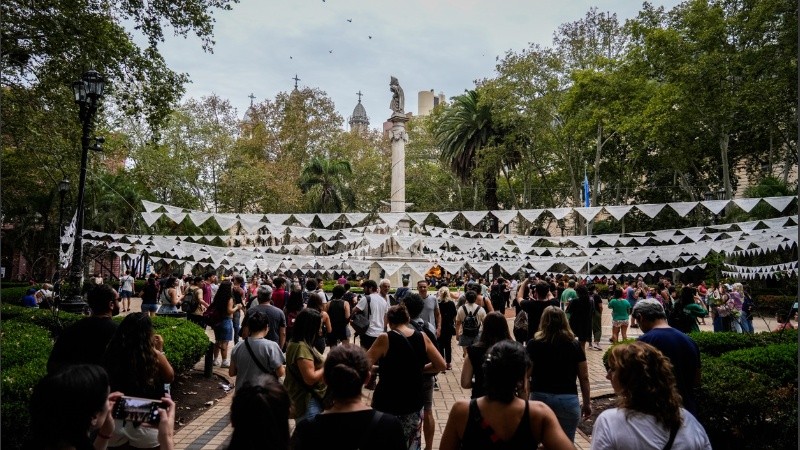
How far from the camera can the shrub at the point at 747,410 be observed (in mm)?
5090

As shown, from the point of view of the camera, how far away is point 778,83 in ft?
72.2

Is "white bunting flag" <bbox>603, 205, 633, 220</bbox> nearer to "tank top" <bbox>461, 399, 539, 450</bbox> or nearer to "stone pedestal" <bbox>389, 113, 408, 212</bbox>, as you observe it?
"stone pedestal" <bbox>389, 113, 408, 212</bbox>

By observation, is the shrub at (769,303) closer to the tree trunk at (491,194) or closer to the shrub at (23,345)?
the tree trunk at (491,194)

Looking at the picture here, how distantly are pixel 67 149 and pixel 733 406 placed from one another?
19.5 m

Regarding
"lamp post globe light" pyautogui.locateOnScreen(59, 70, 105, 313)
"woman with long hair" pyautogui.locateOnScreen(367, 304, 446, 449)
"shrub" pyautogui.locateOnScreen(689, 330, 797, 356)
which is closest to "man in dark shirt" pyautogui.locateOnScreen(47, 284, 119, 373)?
"woman with long hair" pyautogui.locateOnScreen(367, 304, 446, 449)

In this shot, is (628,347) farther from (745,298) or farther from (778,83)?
(778,83)

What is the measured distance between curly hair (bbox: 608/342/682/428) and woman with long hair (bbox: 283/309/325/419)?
230 cm

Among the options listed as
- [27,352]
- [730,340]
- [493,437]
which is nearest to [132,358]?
[493,437]

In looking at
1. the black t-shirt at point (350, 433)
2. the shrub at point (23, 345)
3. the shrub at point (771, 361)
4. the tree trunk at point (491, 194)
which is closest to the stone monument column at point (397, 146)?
the tree trunk at point (491, 194)

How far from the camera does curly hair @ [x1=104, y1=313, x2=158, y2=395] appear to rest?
3.62 meters

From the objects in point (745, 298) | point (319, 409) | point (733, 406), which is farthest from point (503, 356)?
point (745, 298)

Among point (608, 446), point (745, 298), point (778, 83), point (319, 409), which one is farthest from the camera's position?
point (778, 83)

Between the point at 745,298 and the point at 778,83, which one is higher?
the point at 778,83

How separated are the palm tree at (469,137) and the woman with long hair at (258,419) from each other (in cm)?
3616
